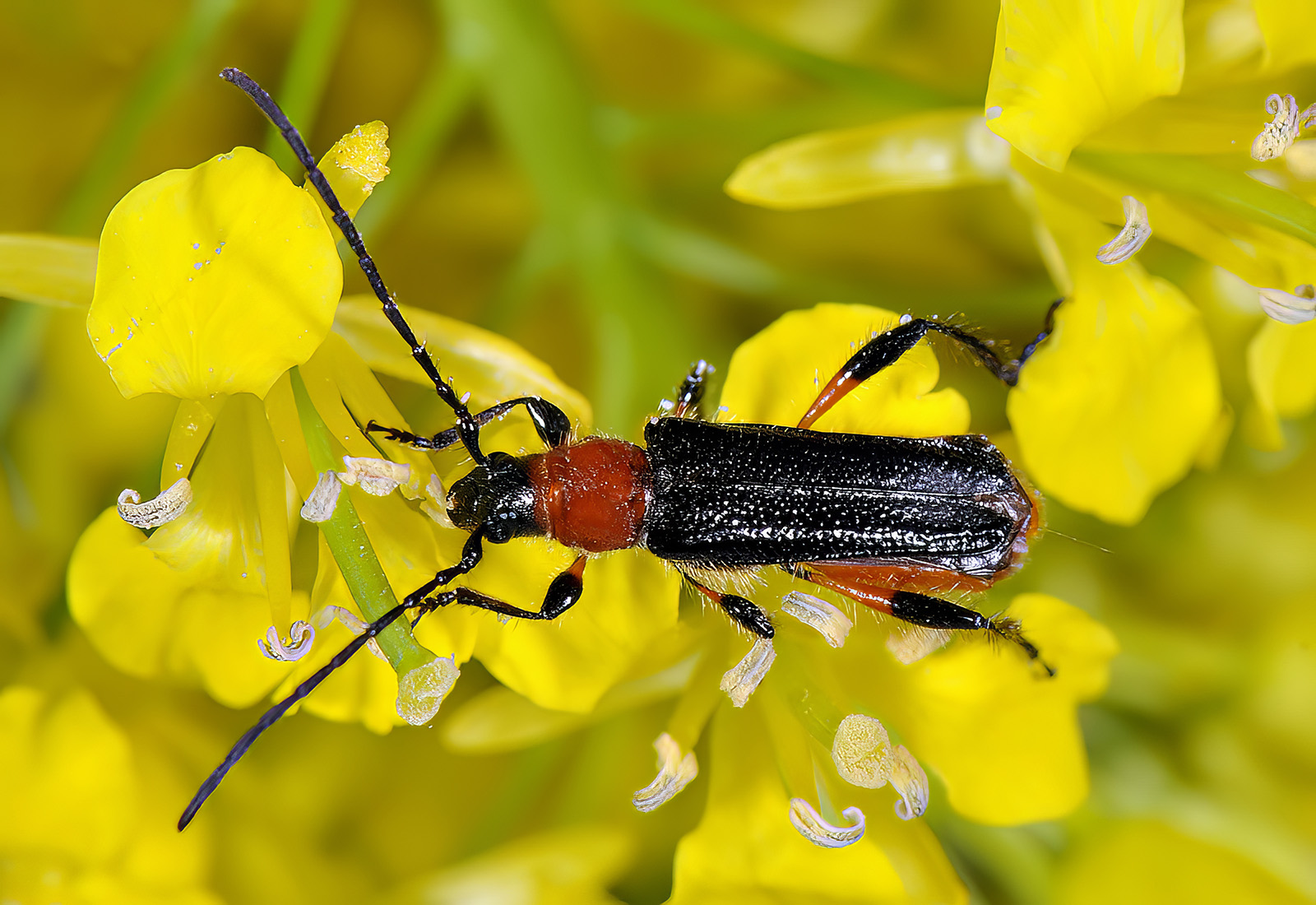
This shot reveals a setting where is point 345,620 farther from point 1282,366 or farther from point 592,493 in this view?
point 1282,366

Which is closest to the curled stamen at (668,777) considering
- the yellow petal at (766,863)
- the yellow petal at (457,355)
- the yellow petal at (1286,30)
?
the yellow petal at (766,863)

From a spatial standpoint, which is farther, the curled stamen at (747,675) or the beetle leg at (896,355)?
the beetle leg at (896,355)

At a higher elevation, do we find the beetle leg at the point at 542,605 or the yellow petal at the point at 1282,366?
the yellow petal at the point at 1282,366

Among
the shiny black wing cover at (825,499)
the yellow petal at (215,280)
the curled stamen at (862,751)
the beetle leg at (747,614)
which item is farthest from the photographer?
the shiny black wing cover at (825,499)

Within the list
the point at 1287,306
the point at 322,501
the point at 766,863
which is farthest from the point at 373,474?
the point at 1287,306

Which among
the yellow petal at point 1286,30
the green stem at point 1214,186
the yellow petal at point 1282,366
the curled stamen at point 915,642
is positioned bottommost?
the curled stamen at point 915,642

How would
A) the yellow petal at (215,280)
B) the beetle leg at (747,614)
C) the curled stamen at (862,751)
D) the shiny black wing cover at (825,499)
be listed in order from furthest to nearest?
1. the shiny black wing cover at (825,499)
2. the beetle leg at (747,614)
3. the curled stamen at (862,751)
4. the yellow petal at (215,280)

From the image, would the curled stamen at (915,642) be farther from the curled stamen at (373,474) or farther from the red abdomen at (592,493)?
the curled stamen at (373,474)
